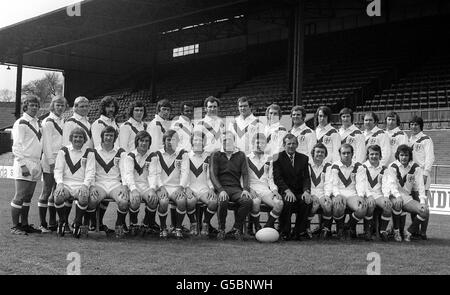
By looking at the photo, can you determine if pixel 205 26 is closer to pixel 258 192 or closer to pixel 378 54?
pixel 378 54

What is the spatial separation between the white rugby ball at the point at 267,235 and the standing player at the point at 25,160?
116 inches

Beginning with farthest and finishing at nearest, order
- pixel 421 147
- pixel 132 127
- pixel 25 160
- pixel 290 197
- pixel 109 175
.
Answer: pixel 421 147, pixel 132 127, pixel 109 175, pixel 25 160, pixel 290 197

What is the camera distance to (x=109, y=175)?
741 centimetres

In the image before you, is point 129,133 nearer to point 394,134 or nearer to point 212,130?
point 212,130

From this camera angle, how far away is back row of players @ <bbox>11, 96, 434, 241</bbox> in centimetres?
723

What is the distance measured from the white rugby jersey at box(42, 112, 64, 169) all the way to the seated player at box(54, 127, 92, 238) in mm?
376

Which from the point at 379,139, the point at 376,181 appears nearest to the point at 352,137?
the point at 379,139

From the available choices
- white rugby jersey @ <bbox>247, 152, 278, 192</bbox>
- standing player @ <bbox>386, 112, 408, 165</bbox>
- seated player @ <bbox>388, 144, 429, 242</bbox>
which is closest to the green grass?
seated player @ <bbox>388, 144, 429, 242</bbox>

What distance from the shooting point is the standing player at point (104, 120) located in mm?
7711

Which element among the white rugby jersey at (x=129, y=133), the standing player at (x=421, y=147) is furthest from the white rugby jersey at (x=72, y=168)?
the standing player at (x=421, y=147)

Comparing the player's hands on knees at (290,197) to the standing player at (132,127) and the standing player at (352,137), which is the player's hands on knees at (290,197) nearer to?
the standing player at (352,137)

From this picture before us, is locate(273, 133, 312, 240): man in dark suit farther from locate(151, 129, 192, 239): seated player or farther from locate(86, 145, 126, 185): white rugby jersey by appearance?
locate(86, 145, 126, 185): white rugby jersey

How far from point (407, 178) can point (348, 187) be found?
3.07 feet

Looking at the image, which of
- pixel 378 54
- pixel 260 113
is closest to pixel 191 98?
pixel 260 113
